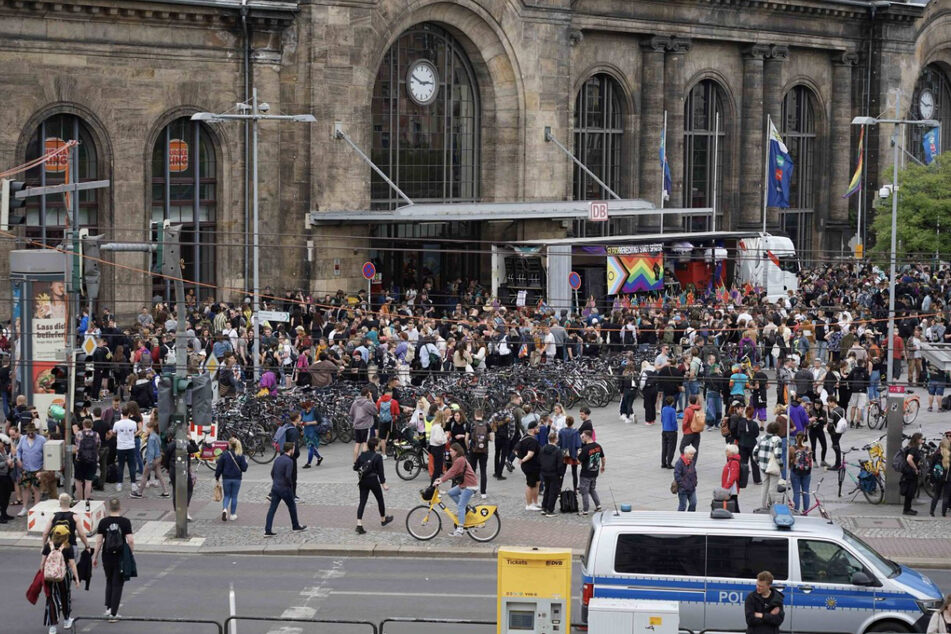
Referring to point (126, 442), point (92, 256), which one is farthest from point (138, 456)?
point (92, 256)

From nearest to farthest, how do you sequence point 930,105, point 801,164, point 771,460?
point 771,460 → point 801,164 → point 930,105

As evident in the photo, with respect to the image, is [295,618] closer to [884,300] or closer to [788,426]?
[788,426]

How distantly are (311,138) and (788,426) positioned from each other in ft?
86.1

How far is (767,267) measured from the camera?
54594mm

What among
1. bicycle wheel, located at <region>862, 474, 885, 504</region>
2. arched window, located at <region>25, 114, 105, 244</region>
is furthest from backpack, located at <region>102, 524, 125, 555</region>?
arched window, located at <region>25, 114, 105, 244</region>

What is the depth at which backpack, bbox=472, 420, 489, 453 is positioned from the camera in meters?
30.3

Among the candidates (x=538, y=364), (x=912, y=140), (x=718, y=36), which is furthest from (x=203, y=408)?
(x=912, y=140)

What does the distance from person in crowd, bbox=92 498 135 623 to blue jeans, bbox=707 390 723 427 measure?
1799cm

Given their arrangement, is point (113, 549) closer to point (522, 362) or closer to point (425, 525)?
point (425, 525)

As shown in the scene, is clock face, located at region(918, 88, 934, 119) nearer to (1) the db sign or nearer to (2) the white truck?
(2) the white truck

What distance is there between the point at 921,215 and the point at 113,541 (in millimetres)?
42134

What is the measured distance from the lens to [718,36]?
6556 centimetres

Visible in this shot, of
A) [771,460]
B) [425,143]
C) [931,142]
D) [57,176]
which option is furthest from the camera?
[425,143]

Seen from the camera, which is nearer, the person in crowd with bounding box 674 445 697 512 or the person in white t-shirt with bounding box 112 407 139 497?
the person in crowd with bounding box 674 445 697 512
